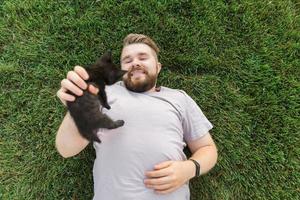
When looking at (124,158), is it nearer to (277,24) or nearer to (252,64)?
(252,64)

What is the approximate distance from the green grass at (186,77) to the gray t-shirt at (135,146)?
1.98ft

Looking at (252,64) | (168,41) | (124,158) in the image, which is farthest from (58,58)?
(252,64)

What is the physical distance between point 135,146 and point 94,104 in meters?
0.68

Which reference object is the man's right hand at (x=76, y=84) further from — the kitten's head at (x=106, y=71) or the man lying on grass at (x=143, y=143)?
the man lying on grass at (x=143, y=143)

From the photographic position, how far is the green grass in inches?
134

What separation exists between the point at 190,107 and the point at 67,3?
158 centimetres

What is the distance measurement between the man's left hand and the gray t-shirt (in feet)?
0.17

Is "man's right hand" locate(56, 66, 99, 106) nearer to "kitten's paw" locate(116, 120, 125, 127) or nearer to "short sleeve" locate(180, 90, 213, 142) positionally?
"kitten's paw" locate(116, 120, 125, 127)

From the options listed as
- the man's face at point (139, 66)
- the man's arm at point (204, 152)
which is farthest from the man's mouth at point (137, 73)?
the man's arm at point (204, 152)

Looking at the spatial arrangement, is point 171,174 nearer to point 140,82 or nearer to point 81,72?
point 140,82

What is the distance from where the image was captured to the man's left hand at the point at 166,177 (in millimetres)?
2688

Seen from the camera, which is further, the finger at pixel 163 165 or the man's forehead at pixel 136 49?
the man's forehead at pixel 136 49

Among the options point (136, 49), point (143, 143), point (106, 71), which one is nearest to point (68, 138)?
point (143, 143)

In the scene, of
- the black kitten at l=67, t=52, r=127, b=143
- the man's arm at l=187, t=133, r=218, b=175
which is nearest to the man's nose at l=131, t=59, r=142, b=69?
the black kitten at l=67, t=52, r=127, b=143
